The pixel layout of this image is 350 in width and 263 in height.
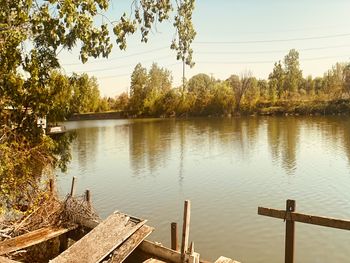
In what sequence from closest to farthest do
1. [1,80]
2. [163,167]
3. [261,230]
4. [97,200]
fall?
[1,80] < [261,230] < [97,200] < [163,167]

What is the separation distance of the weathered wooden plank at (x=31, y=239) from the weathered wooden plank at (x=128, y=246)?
7.78 ft

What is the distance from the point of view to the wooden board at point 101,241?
29.8ft

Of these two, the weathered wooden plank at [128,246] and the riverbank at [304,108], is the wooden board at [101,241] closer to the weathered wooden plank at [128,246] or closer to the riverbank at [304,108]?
the weathered wooden plank at [128,246]

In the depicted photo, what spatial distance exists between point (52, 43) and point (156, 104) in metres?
101

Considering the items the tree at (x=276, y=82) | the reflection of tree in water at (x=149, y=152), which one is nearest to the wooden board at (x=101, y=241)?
the reflection of tree in water at (x=149, y=152)

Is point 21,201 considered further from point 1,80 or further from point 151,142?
point 151,142

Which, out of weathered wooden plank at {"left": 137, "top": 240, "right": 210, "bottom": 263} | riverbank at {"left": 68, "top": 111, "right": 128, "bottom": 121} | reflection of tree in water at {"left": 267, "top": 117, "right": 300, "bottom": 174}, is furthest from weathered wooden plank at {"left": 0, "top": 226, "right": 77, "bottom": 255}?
riverbank at {"left": 68, "top": 111, "right": 128, "bottom": 121}

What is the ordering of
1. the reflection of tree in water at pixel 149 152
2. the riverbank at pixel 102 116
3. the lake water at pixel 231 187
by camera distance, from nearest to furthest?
the lake water at pixel 231 187, the reflection of tree in water at pixel 149 152, the riverbank at pixel 102 116

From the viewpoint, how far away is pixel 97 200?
21.1 meters

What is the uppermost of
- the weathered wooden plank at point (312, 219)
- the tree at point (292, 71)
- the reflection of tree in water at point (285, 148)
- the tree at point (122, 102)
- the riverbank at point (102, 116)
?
the tree at point (292, 71)

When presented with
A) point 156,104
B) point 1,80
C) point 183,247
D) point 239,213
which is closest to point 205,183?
point 239,213

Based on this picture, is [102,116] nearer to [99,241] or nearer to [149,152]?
[149,152]

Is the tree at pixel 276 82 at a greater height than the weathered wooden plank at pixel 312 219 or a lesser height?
greater

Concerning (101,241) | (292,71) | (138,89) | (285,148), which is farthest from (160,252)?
(138,89)
